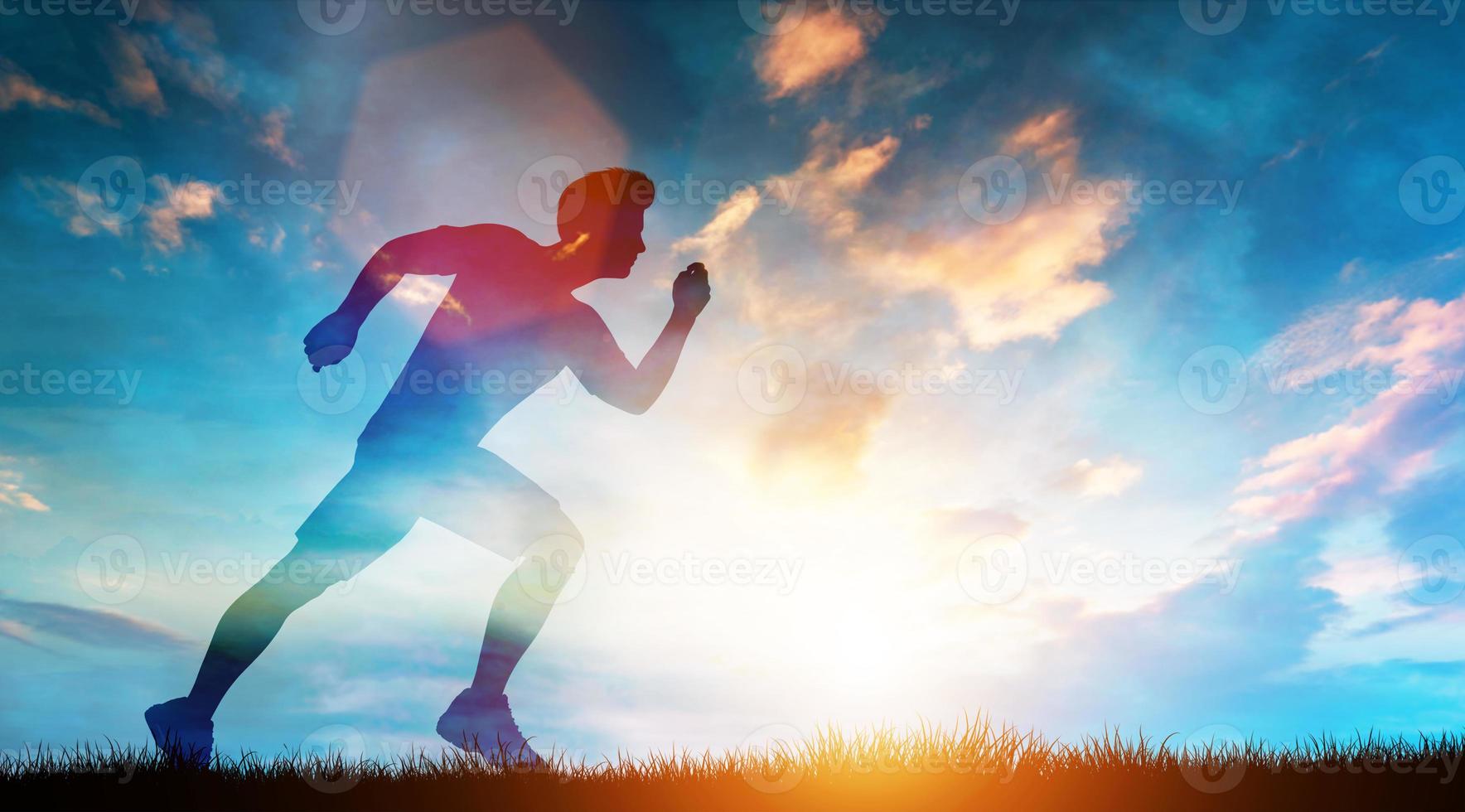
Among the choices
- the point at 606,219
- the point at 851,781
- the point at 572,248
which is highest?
the point at 606,219

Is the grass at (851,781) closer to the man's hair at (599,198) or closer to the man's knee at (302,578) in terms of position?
the man's knee at (302,578)

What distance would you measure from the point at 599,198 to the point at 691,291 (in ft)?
2.92

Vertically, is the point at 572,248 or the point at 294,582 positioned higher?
the point at 572,248

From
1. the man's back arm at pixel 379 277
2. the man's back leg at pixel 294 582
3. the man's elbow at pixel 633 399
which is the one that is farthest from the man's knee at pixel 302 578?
the man's elbow at pixel 633 399

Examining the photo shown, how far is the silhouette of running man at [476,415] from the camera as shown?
5258 mm

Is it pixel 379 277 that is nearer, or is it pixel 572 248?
pixel 379 277

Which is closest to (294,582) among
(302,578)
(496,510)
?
(302,578)

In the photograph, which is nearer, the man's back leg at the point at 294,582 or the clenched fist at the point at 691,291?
the man's back leg at the point at 294,582

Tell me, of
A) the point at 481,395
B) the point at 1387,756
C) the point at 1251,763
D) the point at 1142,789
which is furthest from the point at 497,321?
the point at 1387,756

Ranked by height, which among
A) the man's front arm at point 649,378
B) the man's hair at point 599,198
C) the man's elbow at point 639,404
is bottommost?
the man's elbow at point 639,404

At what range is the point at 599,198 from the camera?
592cm

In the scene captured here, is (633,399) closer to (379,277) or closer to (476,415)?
(476,415)

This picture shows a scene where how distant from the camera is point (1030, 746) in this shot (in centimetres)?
461

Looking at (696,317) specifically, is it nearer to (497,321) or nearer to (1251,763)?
(497,321)
